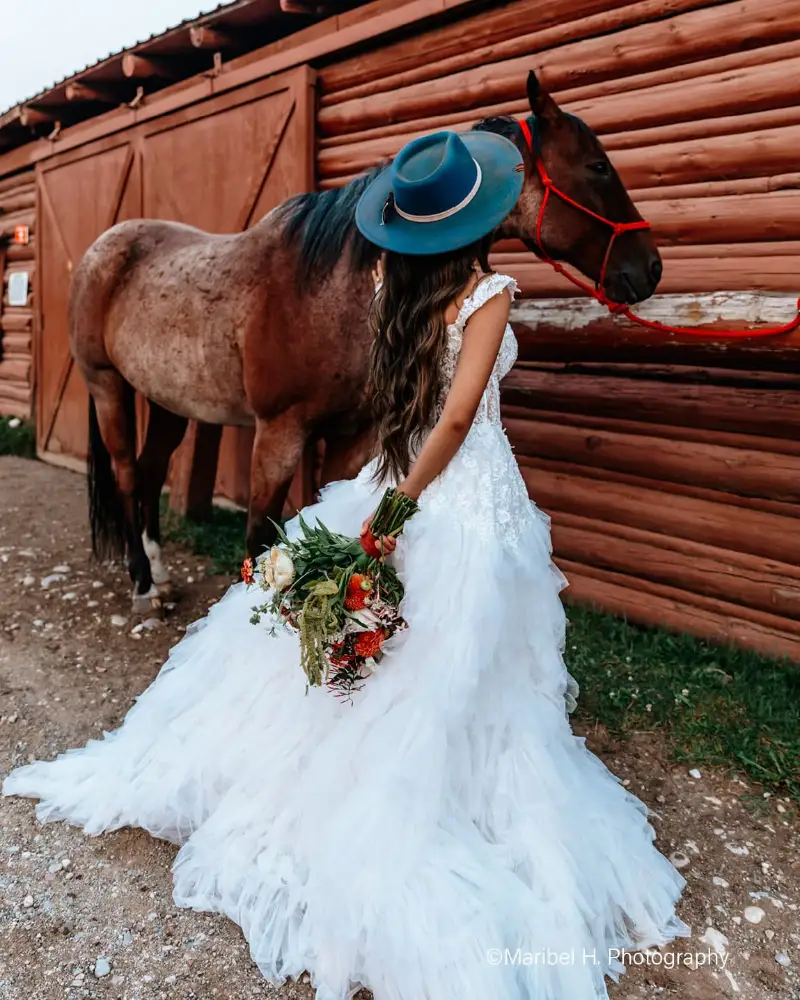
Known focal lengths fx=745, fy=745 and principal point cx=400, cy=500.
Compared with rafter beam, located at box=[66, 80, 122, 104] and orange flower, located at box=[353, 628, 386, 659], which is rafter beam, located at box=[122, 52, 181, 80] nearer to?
rafter beam, located at box=[66, 80, 122, 104]

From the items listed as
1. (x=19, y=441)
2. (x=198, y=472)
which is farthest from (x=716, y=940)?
(x=19, y=441)

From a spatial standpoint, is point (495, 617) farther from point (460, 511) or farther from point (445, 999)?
point (445, 999)

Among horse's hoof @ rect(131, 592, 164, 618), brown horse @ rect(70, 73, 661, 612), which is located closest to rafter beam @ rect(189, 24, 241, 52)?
brown horse @ rect(70, 73, 661, 612)

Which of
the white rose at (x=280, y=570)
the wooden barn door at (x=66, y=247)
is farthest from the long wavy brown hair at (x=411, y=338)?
the wooden barn door at (x=66, y=247)

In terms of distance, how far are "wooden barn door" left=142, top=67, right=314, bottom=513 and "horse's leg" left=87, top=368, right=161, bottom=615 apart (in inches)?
41.0

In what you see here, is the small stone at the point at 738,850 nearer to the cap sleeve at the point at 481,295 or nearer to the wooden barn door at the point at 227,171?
the cap sleeve at the point at 481,295

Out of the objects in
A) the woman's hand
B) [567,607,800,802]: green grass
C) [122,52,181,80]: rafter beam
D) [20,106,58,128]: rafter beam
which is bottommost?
[567,607,800,802]: green grass

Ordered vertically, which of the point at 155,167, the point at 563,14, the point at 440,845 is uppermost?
the point at 563,14

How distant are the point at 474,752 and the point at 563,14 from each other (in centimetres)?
362

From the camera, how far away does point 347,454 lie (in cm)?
362

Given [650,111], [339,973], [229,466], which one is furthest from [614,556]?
[229,466]

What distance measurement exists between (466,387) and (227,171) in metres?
4.53

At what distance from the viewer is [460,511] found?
1952 millimetres

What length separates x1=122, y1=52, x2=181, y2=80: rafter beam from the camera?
5852mm
